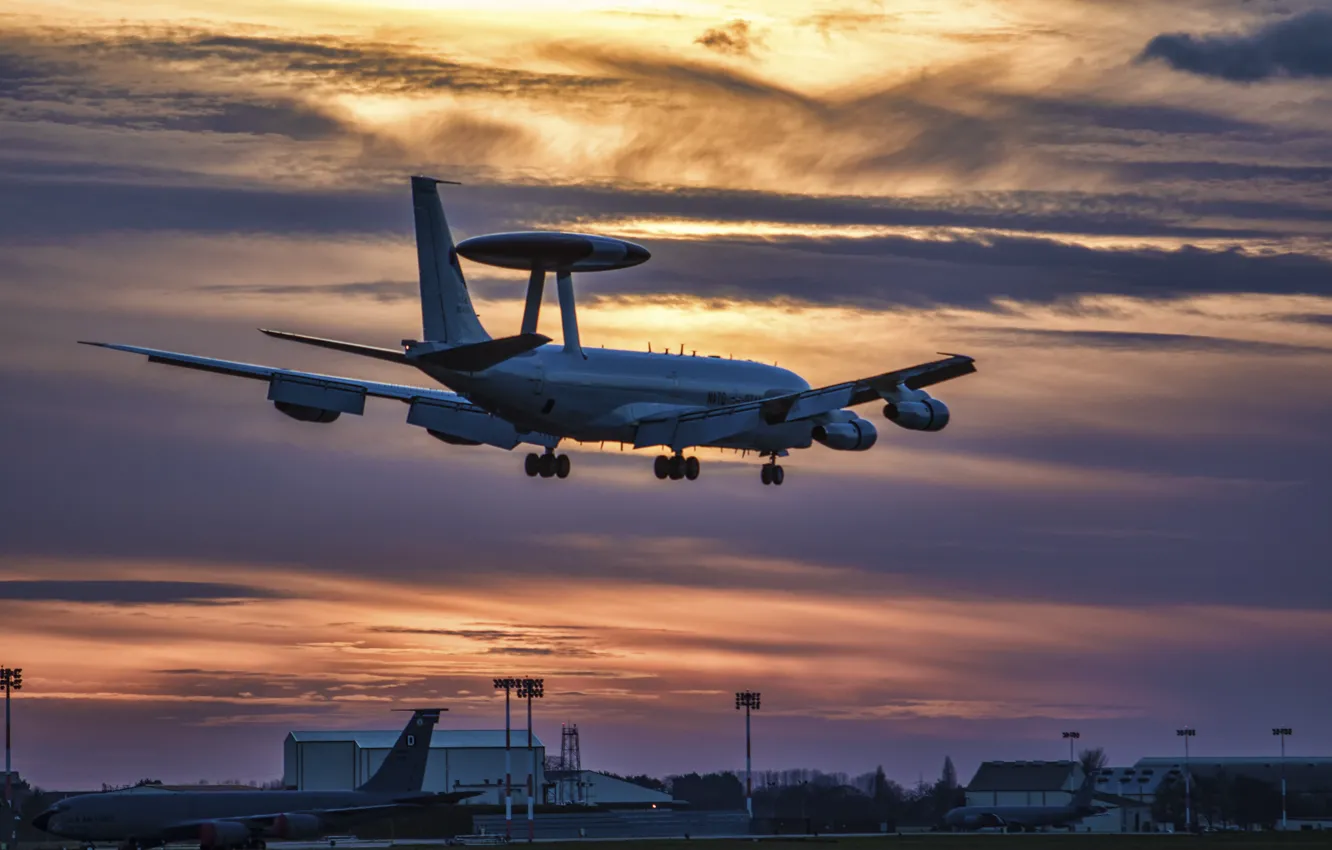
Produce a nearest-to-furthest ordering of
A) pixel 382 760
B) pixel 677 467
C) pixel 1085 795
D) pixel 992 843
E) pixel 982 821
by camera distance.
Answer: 1. pixel 677 467
2. pixel 992 843
3. pixel 982 821
4. pixel 1085 795
5. pixel 382 760

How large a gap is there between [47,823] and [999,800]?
114492 millimetres

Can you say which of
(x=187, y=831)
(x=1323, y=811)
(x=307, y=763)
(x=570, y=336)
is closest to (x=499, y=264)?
(x=570, y=336)

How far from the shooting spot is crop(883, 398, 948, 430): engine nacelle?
258ft

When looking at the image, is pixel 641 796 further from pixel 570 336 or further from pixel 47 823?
pixel 570 336

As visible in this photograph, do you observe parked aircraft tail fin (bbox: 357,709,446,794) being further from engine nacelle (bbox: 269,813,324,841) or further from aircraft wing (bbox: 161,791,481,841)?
engine nacelle (bbox: 269,813,324,841)

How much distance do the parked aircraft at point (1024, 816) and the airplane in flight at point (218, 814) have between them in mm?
65111

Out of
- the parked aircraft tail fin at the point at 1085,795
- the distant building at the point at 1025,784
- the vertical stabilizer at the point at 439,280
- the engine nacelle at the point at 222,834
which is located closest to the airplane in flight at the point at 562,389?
the vertical stabilizer at the point at 439,280

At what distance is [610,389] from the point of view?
263 ft

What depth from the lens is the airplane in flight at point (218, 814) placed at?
96625 millimetres

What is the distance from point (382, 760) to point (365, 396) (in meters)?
96.7

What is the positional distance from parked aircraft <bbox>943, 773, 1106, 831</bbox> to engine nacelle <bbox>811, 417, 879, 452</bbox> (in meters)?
77.7

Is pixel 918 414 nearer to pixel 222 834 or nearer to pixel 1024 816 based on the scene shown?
pixel 222 834

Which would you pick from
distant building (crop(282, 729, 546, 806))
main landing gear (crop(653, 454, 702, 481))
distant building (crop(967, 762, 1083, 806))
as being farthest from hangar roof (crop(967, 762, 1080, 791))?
main landing gear (crop(653, 454, 702, 481))

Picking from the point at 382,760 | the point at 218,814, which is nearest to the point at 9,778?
the point at 218,814
